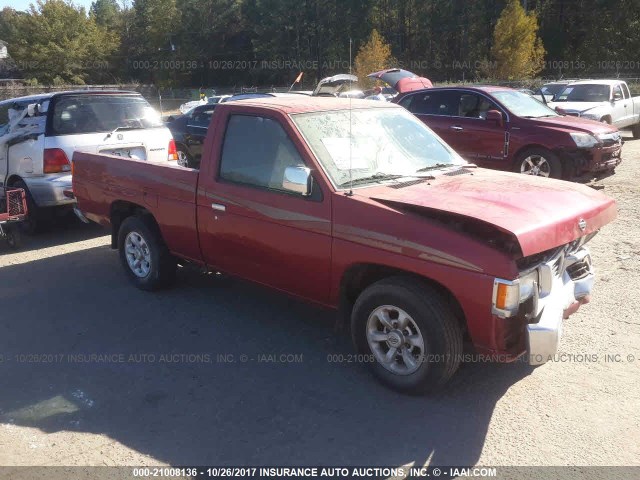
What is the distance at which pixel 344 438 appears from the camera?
3.55m

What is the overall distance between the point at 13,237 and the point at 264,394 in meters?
5.30

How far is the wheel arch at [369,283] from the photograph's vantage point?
3820mm

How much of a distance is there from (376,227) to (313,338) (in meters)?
1.42

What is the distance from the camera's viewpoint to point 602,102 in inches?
624

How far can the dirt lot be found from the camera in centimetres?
346

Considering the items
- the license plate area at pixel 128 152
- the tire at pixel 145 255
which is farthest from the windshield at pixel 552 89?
the tire at pixel 145 255

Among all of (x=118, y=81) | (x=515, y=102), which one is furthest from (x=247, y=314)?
(x=118, y=81)

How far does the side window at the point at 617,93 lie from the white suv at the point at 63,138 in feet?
42.3

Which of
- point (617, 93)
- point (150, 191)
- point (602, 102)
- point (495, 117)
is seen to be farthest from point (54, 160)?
point (617, 93)

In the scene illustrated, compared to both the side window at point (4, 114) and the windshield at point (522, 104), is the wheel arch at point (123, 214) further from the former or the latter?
the windshield at point (522, 104)

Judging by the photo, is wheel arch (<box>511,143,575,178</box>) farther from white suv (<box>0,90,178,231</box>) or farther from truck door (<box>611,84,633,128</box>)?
truck door (<box>611,84,633,128</box>)

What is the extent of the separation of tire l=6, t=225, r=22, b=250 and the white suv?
30cm

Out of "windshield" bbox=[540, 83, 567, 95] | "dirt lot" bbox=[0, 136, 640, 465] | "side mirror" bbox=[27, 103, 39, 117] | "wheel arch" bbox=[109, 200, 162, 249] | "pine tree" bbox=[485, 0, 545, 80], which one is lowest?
"dirt lot" bbox=[0, 136, 640, 465]

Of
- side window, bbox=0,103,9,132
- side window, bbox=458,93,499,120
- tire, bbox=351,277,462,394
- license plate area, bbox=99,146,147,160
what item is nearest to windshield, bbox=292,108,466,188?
tire, bbox=351,277,462,394
